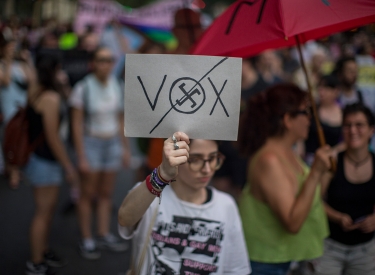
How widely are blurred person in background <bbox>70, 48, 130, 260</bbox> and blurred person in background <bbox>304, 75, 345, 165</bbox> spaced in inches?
81.7

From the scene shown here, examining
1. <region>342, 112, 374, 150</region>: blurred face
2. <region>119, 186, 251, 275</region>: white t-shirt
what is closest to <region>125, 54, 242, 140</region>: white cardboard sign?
<region>119, 186, 251, 275</region>: white t-shirt

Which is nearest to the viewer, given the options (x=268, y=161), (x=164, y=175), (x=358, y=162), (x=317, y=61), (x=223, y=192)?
(x=164, y=175)

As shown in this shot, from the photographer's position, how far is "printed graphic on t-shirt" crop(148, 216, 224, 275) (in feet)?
6.89

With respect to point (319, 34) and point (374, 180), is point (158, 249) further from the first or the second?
point (319, 34)

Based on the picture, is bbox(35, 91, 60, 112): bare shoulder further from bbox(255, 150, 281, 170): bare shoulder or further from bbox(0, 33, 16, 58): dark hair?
bbox(0, 33, 16, 58): dark hair

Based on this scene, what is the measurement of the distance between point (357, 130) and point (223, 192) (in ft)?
3.20

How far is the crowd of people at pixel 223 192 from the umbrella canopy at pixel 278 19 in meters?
0.57

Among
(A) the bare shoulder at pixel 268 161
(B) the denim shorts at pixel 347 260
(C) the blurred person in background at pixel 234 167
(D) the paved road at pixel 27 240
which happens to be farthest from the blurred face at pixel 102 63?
(B) the denim shorts at pixel 347 260

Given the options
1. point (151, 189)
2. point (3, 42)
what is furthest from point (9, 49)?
point (151, 189)

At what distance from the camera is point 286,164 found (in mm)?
2668

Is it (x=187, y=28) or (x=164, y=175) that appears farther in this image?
(x=187, y=28)

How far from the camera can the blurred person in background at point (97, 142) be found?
452 centimetres

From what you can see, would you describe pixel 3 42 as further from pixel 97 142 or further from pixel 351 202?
pixel 351 202

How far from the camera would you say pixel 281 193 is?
2.49 metres
